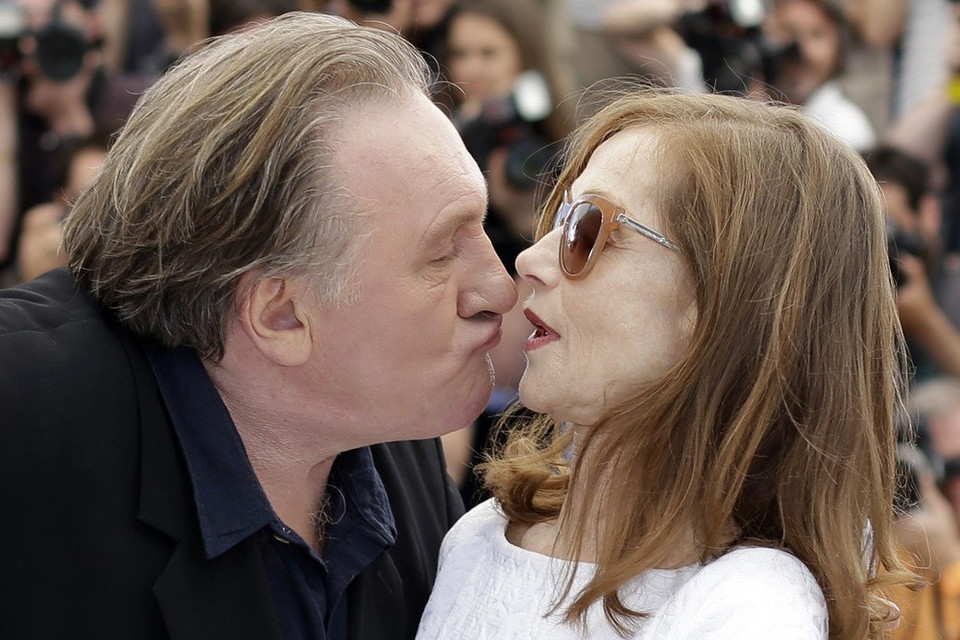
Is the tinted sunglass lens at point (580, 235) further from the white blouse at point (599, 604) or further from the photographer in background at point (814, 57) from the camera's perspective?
the photographer in background at point (814, 57)

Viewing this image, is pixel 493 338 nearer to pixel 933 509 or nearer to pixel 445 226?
pixel 445 226

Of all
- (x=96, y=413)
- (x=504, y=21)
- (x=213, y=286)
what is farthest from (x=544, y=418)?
(x=504, y=21)

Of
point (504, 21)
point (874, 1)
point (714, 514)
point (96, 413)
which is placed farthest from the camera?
point (874, 1)

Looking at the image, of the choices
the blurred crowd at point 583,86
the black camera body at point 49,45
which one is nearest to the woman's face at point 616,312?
the blurred crowd at point 583,86

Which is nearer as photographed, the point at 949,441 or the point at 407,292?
the point at 407,292

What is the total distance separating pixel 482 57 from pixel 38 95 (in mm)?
1908

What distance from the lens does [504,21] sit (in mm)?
4852

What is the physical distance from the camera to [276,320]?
7.34ft

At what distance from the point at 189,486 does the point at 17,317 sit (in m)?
0.38

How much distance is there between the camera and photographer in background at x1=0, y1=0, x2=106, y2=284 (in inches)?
203

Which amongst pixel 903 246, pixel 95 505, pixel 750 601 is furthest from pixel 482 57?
pixel 750 601

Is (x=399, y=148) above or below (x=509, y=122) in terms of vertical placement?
above

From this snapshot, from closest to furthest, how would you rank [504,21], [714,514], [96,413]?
[714,514] → [96,413] → [504,21]

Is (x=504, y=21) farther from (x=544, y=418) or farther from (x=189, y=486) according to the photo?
(x=189, y=486)
